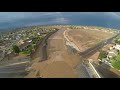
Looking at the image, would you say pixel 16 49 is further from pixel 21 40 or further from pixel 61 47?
pixel 61 47

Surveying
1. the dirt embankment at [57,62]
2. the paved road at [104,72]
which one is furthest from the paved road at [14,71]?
the paved road at [104,72]

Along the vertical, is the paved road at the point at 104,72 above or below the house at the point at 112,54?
below

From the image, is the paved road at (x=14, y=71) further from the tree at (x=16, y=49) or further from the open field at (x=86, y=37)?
the open field at (x=86, y=37)
